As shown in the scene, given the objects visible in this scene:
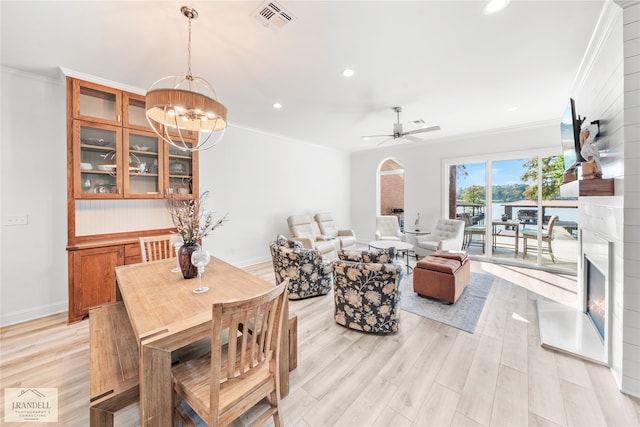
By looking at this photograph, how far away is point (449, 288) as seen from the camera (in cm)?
307

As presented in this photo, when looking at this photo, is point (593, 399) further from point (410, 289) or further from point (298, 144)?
point (298, 144)

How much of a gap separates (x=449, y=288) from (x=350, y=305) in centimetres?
142

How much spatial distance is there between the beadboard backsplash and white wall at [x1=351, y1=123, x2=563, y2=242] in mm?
5081

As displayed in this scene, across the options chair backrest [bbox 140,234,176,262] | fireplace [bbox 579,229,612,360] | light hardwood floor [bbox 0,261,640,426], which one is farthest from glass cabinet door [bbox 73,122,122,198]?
fireplace [bbox 579,229,612,360]

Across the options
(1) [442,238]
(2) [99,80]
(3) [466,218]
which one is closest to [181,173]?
(2) [99,80]

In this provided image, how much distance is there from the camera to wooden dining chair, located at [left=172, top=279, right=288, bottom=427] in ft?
3.54

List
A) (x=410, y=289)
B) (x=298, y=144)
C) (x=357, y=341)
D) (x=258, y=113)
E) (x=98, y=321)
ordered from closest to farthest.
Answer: (x=98, y=321)
(x=357, y=341)
(x=410, y=289)
(x=258, y=113)
(x=298, y=144)

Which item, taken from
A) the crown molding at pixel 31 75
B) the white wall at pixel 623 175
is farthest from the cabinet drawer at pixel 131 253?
the white wall at pixel 623 175

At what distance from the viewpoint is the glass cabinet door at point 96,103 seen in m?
2.71

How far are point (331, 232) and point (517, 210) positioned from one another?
3.92m

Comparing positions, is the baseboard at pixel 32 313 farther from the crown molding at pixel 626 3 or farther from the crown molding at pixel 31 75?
the crown molding at pixel 626 3

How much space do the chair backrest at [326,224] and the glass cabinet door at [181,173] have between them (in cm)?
Answer: 300

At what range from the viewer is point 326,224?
6.09m

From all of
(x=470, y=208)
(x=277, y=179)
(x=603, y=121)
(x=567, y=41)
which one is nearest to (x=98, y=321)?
(x=277, y=179)
